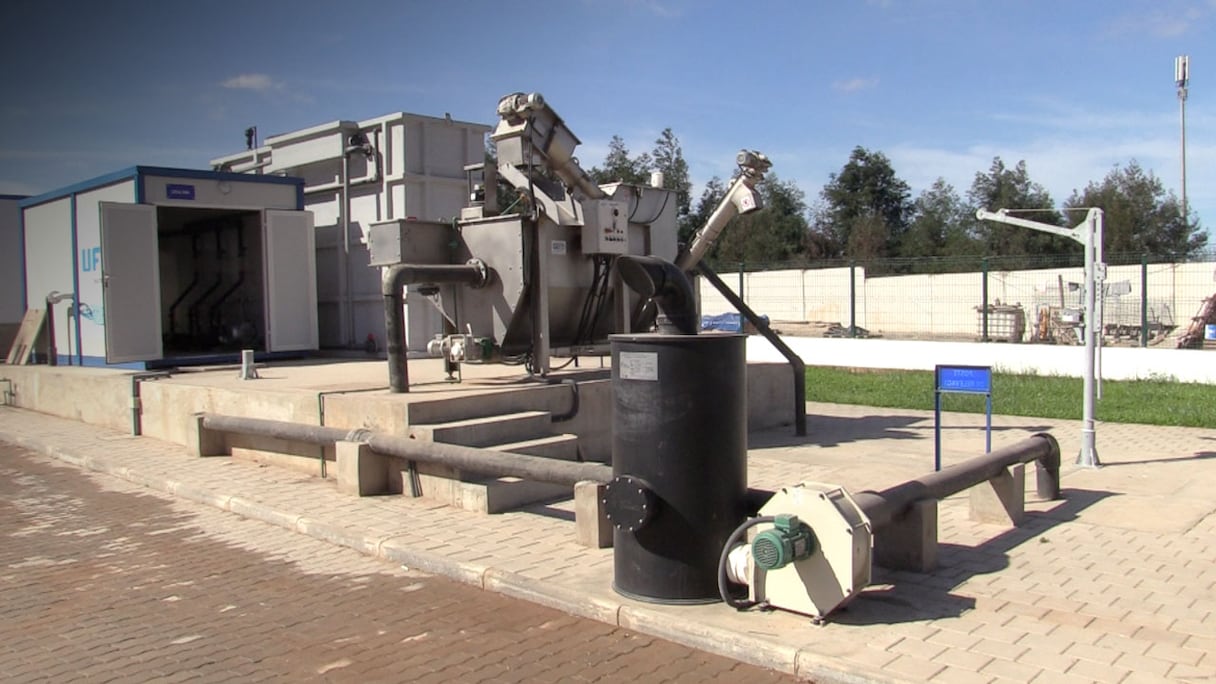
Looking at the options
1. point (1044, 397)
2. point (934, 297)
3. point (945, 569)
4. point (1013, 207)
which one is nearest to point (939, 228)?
point (1013, 207)

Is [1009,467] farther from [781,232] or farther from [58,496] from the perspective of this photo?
[781,232]

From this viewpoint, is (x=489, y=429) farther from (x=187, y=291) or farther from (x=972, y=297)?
(x=972, y=297)

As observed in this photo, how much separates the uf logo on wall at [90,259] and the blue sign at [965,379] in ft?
40.9

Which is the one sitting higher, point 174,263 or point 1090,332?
point 174,263

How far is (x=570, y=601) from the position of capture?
5535 millimetres

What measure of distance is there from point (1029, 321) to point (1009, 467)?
21.9m

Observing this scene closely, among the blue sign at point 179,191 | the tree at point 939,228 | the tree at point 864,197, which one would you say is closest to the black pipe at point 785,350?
the blue sign at point 179,191

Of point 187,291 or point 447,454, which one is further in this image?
point 187,291

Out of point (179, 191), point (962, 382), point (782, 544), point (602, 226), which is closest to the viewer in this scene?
point (782, 544)

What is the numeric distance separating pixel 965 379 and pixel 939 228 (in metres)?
56.0

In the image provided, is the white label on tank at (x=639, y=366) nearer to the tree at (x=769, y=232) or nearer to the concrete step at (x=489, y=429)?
the concrete step at (x=489, y=429)

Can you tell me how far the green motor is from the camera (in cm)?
491

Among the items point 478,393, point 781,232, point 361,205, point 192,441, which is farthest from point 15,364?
point 781,232

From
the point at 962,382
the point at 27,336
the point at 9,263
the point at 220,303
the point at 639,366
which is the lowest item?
the point at 962,382
